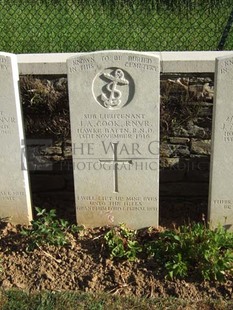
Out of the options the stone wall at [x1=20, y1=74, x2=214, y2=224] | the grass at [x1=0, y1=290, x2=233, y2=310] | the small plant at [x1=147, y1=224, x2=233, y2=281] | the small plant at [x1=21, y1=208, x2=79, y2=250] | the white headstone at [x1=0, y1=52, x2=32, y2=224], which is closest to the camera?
the grass at [x1=0, y1=290, x2=233, y2=310]

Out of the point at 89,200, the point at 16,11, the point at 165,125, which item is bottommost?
the point at 89,200

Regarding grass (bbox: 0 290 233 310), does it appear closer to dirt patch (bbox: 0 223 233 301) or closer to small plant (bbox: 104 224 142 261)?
dirt patch (bbox: 0 223 233 301)

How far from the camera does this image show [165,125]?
4.24 m

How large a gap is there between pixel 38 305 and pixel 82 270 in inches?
18.5

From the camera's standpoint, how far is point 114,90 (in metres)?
3.53

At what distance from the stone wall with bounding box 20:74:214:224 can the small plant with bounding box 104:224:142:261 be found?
0.56m

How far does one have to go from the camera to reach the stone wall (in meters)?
4.14

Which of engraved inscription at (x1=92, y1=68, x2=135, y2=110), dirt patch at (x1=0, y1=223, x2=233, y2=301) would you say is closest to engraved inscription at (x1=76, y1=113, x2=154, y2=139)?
engraved inscription at (x1=92, y1=68, x2=135, y2=110)

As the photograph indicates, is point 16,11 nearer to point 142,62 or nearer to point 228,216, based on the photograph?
point 142,62

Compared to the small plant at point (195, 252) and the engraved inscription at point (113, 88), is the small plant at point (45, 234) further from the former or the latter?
the engraved inscription at point (113, 88)

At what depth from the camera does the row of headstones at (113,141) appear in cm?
347

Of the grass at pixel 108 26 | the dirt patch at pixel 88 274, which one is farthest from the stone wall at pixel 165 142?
the grass at pixel 108 26

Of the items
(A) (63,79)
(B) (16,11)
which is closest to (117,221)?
(A) (63,79)

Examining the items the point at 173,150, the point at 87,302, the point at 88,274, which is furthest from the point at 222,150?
the point at 87,302
